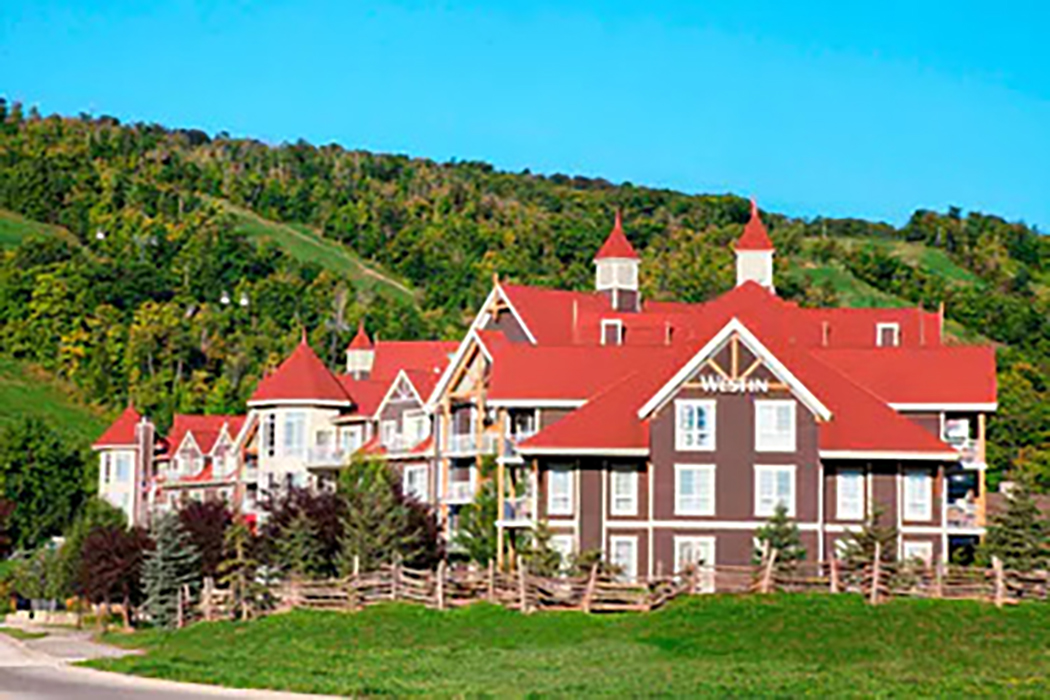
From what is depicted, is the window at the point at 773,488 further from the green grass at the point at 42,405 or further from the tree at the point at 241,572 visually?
the green grass at the point at 42,405

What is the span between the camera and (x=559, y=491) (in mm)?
60125

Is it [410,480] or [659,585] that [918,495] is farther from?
[410,480]

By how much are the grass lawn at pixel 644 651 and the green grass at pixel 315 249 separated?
4694 inches

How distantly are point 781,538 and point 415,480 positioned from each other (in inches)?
824

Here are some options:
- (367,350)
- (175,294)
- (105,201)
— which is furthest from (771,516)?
(105,201)

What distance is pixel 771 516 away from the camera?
2288 inches

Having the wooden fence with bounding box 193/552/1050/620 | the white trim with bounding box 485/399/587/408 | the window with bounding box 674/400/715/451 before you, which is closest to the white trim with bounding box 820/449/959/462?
the window with bounding box 674/400/715/451

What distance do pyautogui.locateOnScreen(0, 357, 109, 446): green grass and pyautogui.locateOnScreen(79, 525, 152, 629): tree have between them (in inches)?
2168

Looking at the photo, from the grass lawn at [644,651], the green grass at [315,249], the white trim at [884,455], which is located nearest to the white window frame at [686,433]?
the white trim at [884,455]

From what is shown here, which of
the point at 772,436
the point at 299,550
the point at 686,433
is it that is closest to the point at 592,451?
the point at 686,433

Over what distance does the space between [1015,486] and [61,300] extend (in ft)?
316

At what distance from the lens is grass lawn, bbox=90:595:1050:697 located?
122ft

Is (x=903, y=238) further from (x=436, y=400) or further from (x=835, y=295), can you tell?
(x=436, y=400)

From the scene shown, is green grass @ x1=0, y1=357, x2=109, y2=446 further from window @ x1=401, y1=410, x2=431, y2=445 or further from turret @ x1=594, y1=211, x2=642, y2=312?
turret @ x1=594, y1=211, x2=642, y2=312
